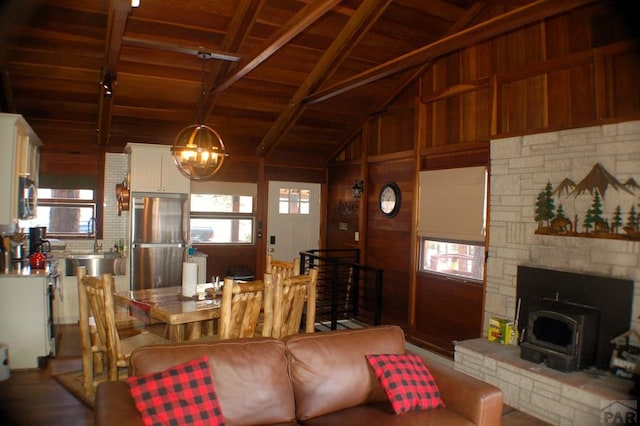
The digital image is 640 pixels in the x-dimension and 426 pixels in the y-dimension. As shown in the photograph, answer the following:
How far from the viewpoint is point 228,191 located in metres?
7.12

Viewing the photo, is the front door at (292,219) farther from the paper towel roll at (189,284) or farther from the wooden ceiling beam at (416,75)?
the paper towel roll at (189,284)

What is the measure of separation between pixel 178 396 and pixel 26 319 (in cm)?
301

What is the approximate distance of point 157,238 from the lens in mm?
6270

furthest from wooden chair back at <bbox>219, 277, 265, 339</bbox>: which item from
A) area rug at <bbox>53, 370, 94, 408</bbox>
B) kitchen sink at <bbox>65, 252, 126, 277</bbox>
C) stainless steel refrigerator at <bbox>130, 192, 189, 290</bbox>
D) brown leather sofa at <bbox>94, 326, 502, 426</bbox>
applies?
kitchen sink at <bbox>65, 252, 126, 277</bbox>

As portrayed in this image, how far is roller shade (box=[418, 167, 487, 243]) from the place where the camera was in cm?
490

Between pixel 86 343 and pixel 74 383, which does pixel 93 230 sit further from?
pixel 86 343

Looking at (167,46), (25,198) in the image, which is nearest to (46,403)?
(25,198)

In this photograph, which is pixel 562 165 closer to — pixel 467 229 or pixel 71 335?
pixel 467 229

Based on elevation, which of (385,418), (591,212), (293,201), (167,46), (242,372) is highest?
(167,46)

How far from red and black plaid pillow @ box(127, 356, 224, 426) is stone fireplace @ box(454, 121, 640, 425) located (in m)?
2.67

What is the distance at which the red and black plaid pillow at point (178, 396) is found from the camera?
6.70 feet

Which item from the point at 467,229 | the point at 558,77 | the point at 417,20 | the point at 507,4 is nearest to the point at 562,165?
the point at 558,77

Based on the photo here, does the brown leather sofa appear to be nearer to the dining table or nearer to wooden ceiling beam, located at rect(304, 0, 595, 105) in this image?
the dining table

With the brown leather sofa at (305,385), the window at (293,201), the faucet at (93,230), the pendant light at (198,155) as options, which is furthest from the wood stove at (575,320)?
the faucet at (93,230)
